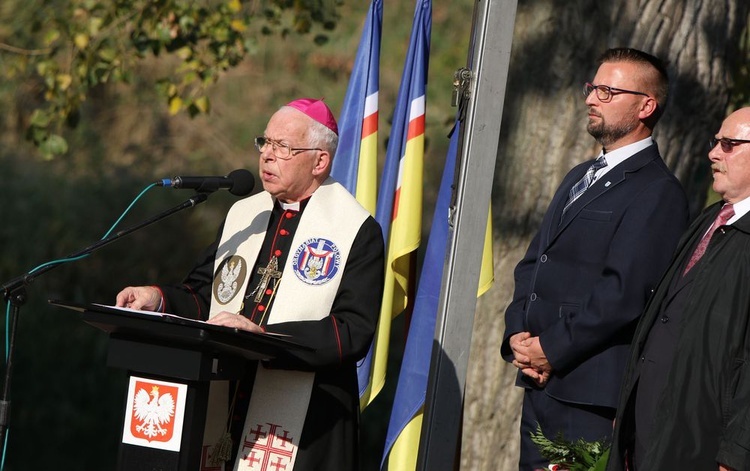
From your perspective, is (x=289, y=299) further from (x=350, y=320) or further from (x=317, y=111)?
(x=317, y=111)

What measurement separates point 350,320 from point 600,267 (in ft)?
3.00

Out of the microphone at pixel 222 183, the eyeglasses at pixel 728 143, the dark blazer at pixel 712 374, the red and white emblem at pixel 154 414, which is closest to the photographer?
the dark blazer at pixel 712 374

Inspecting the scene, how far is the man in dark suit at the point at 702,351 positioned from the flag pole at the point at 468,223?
25.5 inches

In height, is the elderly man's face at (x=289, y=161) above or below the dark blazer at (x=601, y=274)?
above

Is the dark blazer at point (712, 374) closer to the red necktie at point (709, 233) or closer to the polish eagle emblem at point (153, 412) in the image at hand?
the red necktie at point (709, 233)

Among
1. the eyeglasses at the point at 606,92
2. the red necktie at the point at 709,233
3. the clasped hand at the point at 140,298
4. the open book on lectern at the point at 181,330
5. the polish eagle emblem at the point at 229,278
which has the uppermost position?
the eyeglasses at the point at 606,92

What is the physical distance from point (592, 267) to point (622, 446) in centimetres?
71

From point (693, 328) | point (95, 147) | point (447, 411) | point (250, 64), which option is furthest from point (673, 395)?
point (250, 64)

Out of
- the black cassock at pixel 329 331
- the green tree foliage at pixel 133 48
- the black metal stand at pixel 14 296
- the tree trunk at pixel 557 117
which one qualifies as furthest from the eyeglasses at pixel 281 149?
the green tree foliage at pixel 133 48

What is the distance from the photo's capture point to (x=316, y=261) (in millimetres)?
4422

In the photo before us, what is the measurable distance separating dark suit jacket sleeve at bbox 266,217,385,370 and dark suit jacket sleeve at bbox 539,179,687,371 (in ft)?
2.06

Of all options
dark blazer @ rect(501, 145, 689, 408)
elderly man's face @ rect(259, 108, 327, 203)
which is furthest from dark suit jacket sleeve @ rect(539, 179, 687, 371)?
elderly man's face @ rect(259, 108, 327, 203)

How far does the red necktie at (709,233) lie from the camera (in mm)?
3832

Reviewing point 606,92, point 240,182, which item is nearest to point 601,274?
point 606,92
